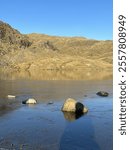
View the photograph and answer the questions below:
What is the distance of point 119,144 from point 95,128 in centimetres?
2667

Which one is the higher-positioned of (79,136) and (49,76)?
(49,76)

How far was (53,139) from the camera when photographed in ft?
82.2

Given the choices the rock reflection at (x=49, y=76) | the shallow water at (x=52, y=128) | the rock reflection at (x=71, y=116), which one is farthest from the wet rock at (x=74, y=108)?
the rock reflection at (x=49, y=76)

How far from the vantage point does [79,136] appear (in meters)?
25.9

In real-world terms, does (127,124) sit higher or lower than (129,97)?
lower

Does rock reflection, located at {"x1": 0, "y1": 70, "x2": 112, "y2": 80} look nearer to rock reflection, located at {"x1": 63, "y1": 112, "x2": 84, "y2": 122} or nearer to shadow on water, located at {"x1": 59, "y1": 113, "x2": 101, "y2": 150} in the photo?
rock reflection, located at {"x1": 63, "y1": 112, "x2": 84, "y2": 122}

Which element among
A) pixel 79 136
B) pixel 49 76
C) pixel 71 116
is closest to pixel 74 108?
pixel 71 116

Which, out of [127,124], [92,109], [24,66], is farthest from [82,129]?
[24,66]

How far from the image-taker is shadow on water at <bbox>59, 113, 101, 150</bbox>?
2283cm

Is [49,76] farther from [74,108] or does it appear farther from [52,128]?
[52,128]

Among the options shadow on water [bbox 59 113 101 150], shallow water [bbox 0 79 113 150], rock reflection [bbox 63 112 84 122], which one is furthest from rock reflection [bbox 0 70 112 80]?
shadow on water [bbox 59 113 101 150]

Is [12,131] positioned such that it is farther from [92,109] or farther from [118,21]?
[118,21]

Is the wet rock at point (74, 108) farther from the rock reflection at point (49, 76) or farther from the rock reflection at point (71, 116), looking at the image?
the rock reflection at point (49, 76)

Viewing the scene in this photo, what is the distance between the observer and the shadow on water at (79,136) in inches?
899
